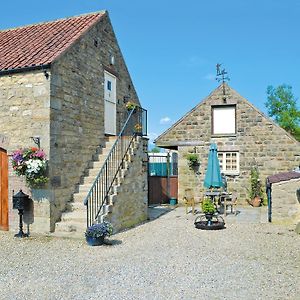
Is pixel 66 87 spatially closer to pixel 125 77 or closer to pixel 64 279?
pixel 125 77

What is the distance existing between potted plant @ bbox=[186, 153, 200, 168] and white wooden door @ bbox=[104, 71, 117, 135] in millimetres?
4917

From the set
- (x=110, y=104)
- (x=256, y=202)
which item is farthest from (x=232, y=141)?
(x=110, y=104)

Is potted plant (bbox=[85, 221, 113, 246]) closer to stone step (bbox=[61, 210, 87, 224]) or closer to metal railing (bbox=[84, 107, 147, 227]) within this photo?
metal railing (bbox=[84, 107, 147, 227])

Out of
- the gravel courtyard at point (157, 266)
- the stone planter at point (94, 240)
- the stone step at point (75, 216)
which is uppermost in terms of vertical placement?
the stone step at point (75, 216)

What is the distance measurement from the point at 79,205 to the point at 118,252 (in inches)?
101

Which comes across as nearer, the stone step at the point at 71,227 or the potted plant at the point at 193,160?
the stone step at the point at 71,227

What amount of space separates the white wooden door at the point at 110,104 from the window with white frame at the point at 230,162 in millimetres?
6064

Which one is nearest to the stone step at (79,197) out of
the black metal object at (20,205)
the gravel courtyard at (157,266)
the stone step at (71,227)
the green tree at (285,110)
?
the stone step at (71,227)

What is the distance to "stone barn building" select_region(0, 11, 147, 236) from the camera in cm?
902

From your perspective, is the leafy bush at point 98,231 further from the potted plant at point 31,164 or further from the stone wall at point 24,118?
the potted plant at point 31,164

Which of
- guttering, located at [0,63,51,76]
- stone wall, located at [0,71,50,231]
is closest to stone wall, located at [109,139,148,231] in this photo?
stone wall, located at [0,71,50,231]

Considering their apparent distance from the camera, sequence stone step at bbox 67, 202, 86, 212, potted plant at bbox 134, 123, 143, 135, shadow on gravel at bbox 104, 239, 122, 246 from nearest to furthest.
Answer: shadow on gravel at bbox 104, 239, 122, 246, stone step at bbox 67, 202, 86, 212, potted plant at bbox 134, 123, 143, 135

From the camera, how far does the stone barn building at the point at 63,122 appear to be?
9016 mm

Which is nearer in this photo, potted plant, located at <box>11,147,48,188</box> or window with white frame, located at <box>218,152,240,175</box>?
potted plant, located at <box>11,147,48,188</box>
